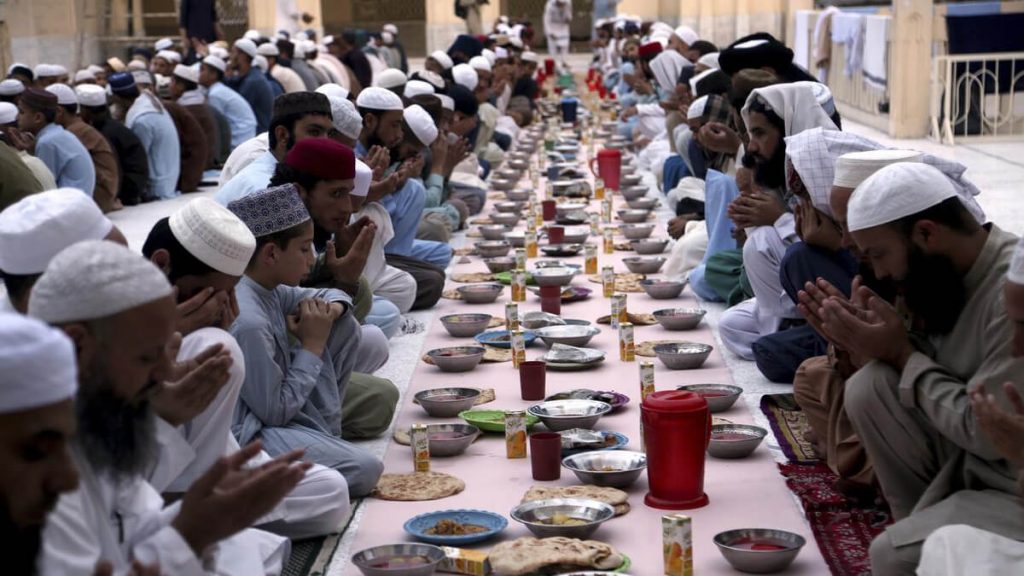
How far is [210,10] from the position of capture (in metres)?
19.5

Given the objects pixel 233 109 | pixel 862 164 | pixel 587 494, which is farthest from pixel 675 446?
pixel 233 109

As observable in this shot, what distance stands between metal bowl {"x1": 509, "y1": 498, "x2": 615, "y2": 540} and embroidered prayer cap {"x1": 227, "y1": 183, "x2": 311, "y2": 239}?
99 cm

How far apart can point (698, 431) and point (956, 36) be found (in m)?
10.9

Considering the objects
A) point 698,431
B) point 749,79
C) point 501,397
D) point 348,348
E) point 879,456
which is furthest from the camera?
point 749,79

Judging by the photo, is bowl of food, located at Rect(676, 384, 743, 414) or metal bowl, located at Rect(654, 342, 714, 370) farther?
metal bowl, located at Rect(654, 342, 714, 370)

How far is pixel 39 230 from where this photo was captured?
2893 millimetres

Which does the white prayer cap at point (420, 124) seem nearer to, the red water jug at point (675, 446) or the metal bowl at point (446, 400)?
the metal bowl at point (446, 400)

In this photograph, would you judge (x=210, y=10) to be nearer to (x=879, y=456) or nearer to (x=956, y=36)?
(x=956, y=36)

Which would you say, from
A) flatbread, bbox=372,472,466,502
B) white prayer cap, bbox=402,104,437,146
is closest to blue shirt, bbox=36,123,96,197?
white prayer cap, bbox=402,104,437,146

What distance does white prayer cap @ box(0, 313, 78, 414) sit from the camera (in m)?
1.82

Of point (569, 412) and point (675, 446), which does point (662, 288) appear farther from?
point (675, 446)

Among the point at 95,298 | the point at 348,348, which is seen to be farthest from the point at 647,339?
the point at 95,298

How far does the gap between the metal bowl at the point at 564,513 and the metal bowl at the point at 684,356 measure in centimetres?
170

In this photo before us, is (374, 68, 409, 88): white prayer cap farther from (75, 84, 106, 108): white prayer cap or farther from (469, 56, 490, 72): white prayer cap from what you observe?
(469, 56, 490, 72): white prayer cap
